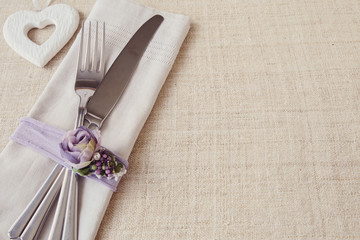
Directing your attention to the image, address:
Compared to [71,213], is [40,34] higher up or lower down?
higher up

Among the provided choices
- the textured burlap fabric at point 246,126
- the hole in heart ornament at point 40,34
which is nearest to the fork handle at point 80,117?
the textured burlap fabric at point 246,126

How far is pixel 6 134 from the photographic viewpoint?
23.3 inches

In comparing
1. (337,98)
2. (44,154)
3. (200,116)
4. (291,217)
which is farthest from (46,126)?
(337,98)

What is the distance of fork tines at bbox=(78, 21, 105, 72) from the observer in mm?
630

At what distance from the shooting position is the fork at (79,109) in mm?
492

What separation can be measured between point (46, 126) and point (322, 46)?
1.84ft

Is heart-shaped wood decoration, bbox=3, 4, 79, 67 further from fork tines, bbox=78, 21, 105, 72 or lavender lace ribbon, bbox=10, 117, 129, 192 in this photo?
lavender lace ribbon, bbox=10, 117, 129, 192

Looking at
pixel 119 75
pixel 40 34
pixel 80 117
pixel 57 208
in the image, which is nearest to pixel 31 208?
pixel 57 208

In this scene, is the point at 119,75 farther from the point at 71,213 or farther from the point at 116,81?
the point at 71,213

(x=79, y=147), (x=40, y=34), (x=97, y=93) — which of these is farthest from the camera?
(x=40, y=34)

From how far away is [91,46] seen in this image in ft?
2.19

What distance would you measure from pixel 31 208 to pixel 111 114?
0.20 m

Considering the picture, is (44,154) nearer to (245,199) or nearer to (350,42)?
(245,199)

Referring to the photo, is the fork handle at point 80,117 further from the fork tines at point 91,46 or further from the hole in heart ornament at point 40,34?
the hole in heart ornament at point 40,34
